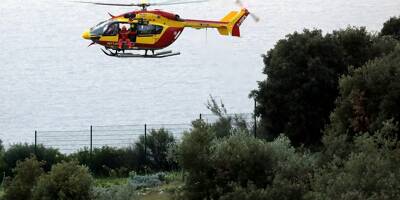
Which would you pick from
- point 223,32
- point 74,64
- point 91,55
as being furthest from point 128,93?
point 223,32

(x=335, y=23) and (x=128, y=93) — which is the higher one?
(x=335, y=23)

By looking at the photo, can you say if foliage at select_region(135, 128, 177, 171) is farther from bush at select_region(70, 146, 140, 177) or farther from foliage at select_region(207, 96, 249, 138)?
foliage at select_region(207, 96, 249, 138)

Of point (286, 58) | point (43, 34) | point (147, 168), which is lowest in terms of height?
point (147, 168)

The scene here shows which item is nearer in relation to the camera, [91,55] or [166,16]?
[166,16]

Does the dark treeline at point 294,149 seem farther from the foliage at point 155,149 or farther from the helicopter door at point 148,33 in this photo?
the helicopter door at point 148,33

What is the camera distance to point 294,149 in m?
20.3

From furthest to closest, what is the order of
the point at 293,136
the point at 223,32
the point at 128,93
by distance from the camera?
the point at 128,93
the point at 293,136
the point at 223,32

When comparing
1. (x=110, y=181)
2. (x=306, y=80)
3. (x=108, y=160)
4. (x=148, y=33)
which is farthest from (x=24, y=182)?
(x=306, y=80)

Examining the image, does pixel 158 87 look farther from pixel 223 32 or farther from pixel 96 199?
pixel 96 199

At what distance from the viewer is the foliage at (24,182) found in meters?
19.0

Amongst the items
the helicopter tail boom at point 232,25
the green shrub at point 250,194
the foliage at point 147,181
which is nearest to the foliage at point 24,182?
the green shrub at point 250,194

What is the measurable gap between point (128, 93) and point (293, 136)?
32.5 m

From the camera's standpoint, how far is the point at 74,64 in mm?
74375

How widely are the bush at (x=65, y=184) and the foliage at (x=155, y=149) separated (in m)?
15.8
